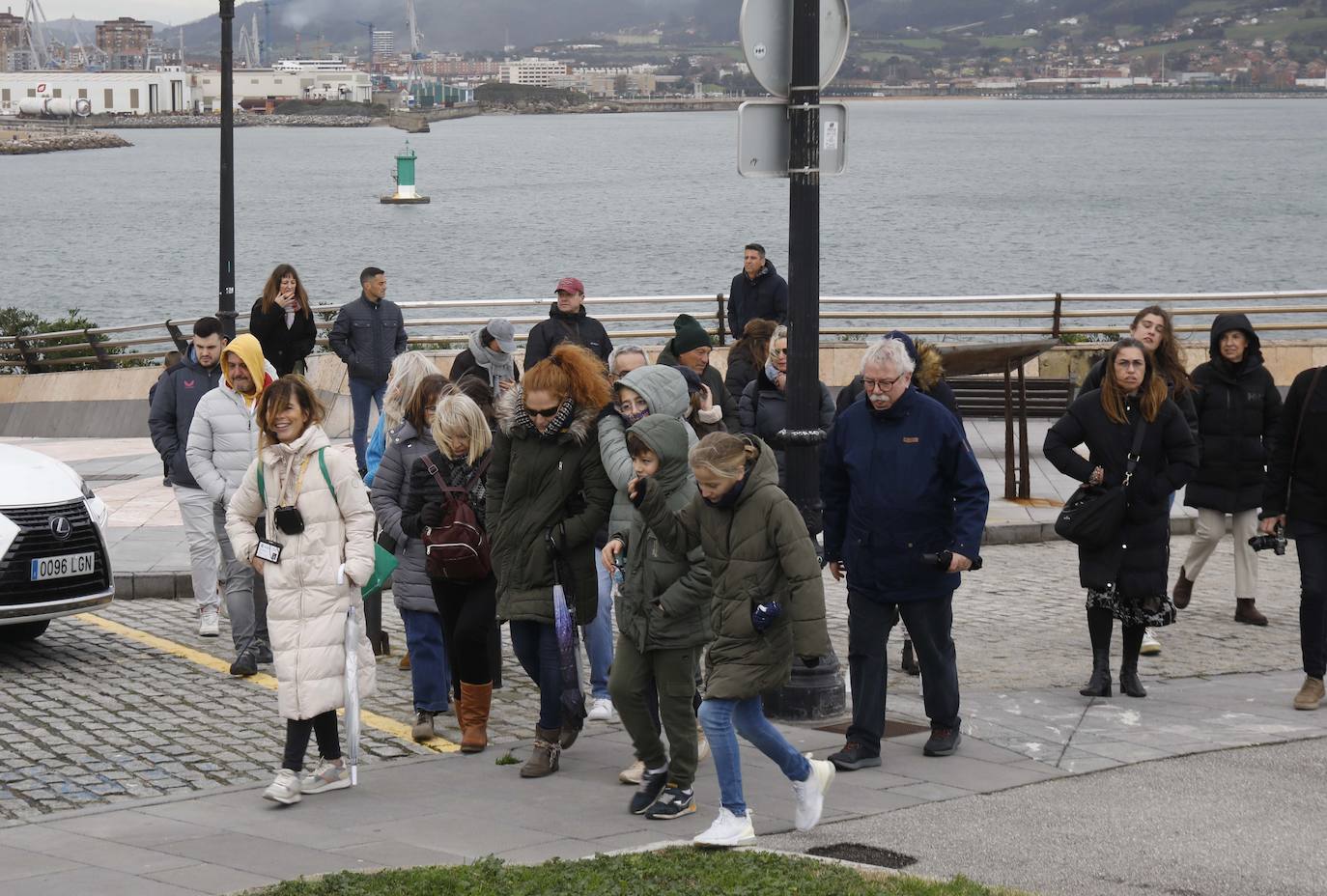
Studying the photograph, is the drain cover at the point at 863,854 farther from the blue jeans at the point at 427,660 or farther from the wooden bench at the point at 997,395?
the wooden bench at the point at 997,395

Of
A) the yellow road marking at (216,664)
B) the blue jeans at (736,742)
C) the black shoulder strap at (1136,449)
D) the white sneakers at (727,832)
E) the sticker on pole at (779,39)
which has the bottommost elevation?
the yellow road marking at (216,664)

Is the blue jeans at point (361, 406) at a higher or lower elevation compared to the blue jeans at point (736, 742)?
higher

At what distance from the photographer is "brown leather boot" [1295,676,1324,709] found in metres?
8.37

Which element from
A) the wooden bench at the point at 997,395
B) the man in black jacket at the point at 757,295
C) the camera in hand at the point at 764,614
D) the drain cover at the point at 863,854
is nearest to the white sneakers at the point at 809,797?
the drain cover at the point at 863,854

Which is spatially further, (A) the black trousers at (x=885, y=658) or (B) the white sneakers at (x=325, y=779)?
(A) the black trousers at (x=885, y=658)

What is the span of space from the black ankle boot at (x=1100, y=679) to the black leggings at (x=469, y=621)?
3.02 meters

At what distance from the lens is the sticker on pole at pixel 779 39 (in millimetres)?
8242

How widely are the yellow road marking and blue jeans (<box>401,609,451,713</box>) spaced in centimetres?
18

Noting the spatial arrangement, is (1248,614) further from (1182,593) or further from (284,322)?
(284,322)

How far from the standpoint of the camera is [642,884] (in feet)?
18.2

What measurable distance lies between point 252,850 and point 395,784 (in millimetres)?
1061

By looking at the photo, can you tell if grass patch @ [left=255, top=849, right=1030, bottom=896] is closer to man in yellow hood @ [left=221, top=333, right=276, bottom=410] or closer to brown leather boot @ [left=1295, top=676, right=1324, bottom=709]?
brown leather boot @ [left=1295, top=676, right=1324, bottom=709]

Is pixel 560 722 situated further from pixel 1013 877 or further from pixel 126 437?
pixel 126 437

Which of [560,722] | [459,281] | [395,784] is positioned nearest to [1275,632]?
[560,722]
